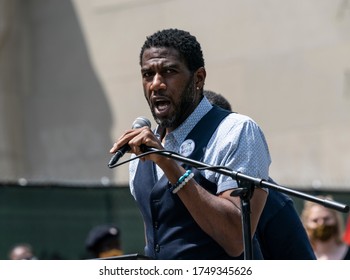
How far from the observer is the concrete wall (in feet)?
47.7

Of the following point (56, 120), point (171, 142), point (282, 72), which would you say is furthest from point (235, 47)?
point (171, 142)

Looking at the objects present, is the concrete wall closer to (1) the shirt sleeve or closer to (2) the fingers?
(1) the shirt sleeve

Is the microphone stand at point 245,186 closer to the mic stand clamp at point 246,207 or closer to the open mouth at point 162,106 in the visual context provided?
the mic stand clamp at point 246,207

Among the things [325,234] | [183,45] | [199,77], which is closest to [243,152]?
[199,77]

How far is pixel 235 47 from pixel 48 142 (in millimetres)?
3549

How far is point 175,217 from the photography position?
449 centimetres

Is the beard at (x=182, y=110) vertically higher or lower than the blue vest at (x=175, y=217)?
higher

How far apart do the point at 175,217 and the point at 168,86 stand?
1.66 feet

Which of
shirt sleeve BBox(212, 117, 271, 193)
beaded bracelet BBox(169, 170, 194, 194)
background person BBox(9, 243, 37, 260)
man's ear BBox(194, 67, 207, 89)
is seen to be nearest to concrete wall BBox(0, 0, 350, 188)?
background person BBox(9, 243, 37, 260)

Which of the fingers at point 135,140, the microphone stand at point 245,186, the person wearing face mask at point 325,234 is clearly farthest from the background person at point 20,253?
the microphone stand at point 245,186

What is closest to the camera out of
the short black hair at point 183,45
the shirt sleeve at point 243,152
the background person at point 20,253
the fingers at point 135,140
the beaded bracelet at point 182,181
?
the fingers at point 135,140

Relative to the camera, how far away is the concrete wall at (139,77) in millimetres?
14531

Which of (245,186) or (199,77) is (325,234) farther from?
(245,186)
